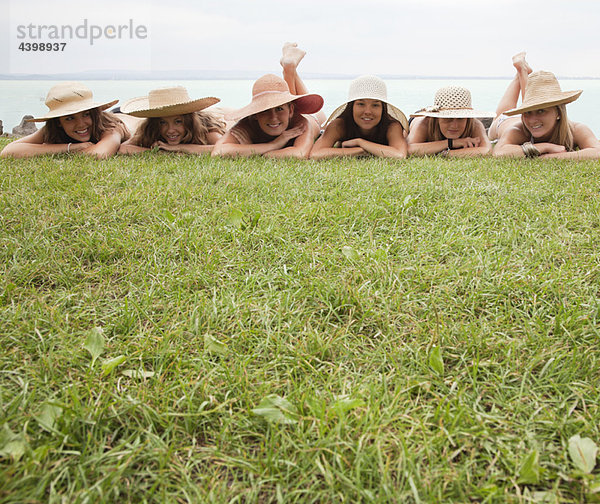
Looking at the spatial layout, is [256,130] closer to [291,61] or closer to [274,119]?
[274,119]

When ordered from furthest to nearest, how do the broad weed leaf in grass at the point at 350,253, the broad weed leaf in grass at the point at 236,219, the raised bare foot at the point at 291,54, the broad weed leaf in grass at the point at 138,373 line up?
the raised bare foot at the point at 291,54, the broad weed leaf in grass at the point at 236,219, the broad weed leaf in grass at the point at 350,253, the broad weed leaf in grass at the point at 138,373

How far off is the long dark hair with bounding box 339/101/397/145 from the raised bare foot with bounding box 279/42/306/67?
148 cm

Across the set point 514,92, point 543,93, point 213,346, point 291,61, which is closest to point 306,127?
point 291,61

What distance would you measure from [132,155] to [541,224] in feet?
13.0

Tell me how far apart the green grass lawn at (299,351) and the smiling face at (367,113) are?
102 inches

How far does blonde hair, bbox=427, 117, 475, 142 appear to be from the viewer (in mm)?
4895

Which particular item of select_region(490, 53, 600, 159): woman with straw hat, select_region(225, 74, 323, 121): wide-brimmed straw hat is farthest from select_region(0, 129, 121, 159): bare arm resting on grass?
select_region(490, 53, 600, 159): woman with straw hat

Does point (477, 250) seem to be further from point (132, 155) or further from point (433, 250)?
point (132, 155)

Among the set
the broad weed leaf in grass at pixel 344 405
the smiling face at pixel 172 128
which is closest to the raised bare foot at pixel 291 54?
the smiling face at pixel 172 128

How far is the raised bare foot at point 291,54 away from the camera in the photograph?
5883mm

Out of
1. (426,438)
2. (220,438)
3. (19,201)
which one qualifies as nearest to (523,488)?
(426,438)

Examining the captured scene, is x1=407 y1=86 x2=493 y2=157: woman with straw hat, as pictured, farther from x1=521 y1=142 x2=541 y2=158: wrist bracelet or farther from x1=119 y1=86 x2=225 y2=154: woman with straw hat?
x1=119 y1=86 x2=225 y2=154: woman with straw hat

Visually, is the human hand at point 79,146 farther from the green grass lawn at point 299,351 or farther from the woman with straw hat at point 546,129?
the woman with straw hat at point 546,129

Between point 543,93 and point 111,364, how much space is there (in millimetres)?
4967
